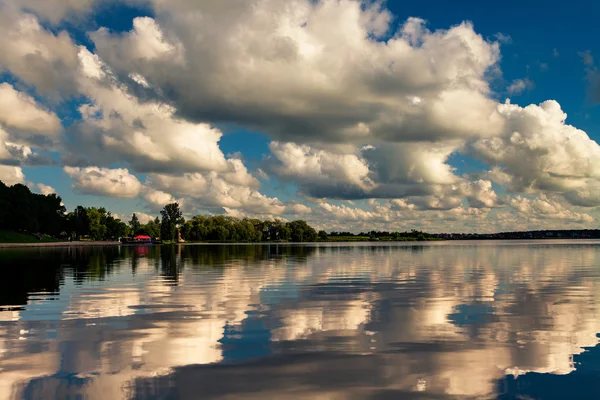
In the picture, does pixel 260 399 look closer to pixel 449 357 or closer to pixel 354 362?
pixel 354 362

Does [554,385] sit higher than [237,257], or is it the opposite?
[237,257]

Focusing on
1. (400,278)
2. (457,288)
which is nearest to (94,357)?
(457,288)

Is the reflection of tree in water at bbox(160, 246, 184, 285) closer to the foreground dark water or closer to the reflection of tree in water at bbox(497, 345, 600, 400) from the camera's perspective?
the foreground dark water

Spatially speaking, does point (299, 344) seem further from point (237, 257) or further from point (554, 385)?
point (237, 257)

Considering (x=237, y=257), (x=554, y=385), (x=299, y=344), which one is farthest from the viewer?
(x=237, y=257)

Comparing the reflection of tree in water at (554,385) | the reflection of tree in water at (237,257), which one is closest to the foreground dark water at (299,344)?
the reflection of tree in water at (554,385)

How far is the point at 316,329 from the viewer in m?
23.9

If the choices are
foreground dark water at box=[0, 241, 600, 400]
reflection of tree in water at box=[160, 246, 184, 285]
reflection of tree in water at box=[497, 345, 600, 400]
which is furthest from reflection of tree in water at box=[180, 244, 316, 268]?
reflection of tree in water at box=[497, 345, 600, 400]

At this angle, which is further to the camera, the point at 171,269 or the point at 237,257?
the point at 237,257

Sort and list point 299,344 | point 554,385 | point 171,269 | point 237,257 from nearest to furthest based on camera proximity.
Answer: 1. point 554,385
2. point 299,344
3. point 171,269
4. point 237,257

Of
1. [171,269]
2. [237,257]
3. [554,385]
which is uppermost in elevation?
[171,269]

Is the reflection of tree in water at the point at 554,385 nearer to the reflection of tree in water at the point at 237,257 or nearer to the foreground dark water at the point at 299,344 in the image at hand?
the foreground dark water at the point at 299,344

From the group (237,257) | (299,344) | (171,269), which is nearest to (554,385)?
(299,344)

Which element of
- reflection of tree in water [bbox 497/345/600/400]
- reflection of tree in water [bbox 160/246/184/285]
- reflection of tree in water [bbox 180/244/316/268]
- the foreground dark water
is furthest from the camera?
reflection of tree in water [bbox 180/244/316/268]
